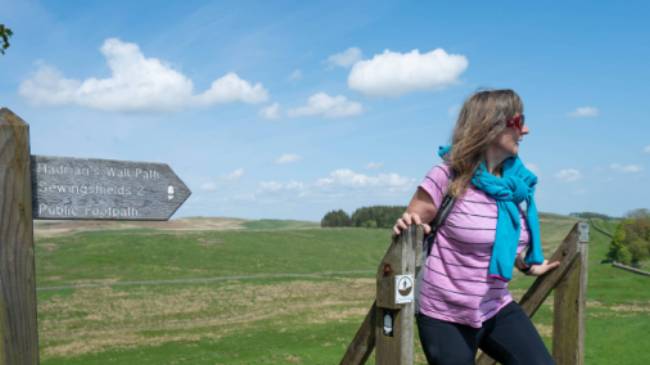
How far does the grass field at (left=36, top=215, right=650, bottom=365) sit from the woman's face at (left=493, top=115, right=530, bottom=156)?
8.56m

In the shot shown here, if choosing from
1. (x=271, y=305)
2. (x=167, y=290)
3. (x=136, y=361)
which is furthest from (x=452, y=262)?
(x=167, y=290)

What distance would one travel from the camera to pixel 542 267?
4.52m

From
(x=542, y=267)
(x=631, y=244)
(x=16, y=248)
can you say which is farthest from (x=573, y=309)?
(x=631, y=244)

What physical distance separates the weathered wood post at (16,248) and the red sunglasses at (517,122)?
123 inches

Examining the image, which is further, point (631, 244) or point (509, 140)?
point (631, 244)

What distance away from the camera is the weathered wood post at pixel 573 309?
185 inches

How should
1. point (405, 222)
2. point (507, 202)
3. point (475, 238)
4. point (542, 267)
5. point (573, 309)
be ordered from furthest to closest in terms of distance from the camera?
point (573, 309)
point (542, 267)
point (507, 202)
point (475, 238)
point (405, 222)

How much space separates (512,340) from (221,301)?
3002cm

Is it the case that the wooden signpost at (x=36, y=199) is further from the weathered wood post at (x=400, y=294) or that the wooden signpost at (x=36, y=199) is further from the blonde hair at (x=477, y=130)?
the blonde hair at (x=477, y=130)

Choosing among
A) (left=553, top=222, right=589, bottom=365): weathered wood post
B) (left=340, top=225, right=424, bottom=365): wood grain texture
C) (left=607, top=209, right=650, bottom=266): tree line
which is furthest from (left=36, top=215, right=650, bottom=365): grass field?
(left=340, top=225, right=424, bottom=365): wood grain texture

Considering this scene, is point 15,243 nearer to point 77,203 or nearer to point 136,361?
point 77,203

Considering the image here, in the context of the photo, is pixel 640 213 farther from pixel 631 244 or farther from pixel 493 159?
pixel 493 159

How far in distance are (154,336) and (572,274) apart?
60.7ft

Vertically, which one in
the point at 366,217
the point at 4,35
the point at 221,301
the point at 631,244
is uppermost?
the point at 4,35
